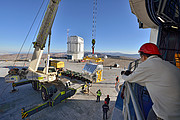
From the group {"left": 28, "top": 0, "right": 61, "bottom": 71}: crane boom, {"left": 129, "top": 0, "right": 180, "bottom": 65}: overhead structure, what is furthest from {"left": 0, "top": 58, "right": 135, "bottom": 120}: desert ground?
{"left": 129, "top": 0, "right": 180, "bottom": 65}: overhead structure

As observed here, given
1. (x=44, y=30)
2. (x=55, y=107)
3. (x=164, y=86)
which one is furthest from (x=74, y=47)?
(x=164, y=86)

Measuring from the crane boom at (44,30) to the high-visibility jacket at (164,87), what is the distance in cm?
842

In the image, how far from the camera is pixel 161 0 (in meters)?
3.63

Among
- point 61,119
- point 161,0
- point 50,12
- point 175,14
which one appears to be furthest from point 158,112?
point 50,12

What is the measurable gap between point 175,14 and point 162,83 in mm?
6948

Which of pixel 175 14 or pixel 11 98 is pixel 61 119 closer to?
pixel 11 98

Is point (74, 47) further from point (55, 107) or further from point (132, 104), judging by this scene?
point (132, 104)

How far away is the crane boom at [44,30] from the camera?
7.24 metres

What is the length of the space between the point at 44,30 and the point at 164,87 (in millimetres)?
9072

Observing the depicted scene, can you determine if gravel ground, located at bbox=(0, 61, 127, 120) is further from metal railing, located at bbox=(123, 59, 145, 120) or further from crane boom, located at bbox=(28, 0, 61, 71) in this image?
metal railing, located at bbox=(123, 59, 145, 120)

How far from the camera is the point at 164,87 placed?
1.11m

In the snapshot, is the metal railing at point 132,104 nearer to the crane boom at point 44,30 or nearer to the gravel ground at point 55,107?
the gravel ground at point 55,107

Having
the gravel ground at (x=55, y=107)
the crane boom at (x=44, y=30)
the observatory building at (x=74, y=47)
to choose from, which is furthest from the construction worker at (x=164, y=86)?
the observatory building at (x=74, y=47)

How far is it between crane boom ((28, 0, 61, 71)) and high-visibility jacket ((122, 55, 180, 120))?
332 inches
